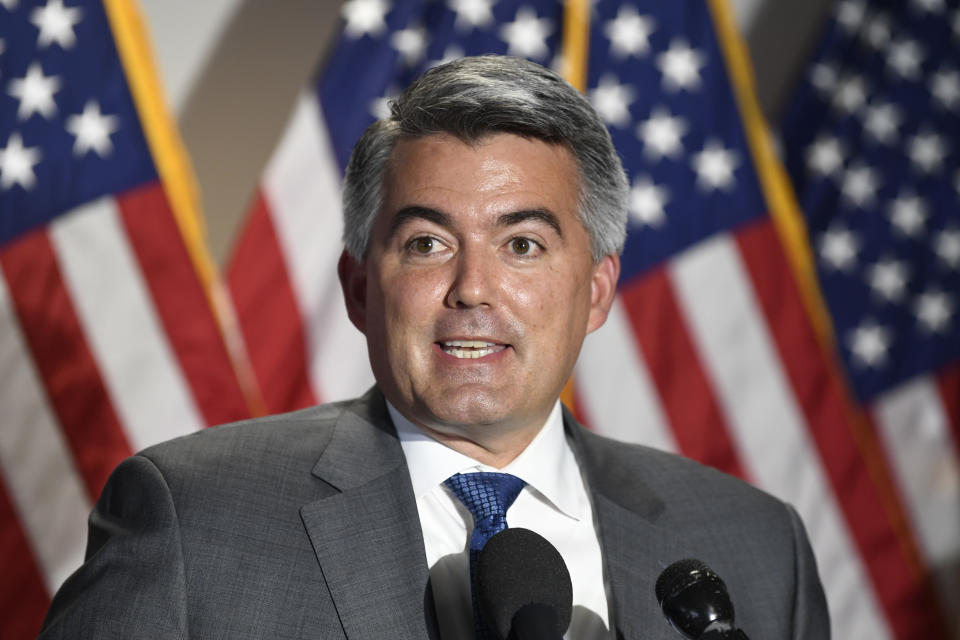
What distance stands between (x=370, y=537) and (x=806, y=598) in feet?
2.68

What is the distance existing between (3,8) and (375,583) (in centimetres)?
213

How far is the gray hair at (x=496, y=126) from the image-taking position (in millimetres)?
1613

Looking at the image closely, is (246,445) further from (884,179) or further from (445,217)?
(884,179)

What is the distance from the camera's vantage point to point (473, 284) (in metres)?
1.52

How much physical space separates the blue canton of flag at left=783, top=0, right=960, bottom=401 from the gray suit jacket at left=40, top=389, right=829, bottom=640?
74.7 inches

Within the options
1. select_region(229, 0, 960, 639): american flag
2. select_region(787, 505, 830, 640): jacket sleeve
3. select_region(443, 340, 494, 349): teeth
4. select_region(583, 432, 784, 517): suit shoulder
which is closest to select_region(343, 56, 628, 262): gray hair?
select_region(443, 340, 494, 349): teeth

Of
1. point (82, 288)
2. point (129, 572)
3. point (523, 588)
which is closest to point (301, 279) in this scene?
point (82, 288)

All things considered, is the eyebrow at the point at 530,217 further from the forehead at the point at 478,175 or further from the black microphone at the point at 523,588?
the black microphone at the point at 523,588

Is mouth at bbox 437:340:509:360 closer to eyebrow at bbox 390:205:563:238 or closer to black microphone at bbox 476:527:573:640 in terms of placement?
eyebrow at bbox 390:205:563:238

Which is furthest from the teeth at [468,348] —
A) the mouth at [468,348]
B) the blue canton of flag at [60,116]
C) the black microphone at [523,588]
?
the blue canton of flag at [60,116]

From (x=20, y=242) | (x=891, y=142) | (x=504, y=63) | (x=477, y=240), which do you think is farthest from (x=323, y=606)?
(x=891, y=142)

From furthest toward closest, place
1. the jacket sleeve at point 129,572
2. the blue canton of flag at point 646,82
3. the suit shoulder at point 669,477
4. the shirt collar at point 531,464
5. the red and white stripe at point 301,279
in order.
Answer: the blue canton of flag at point 646,82 < the red and white stripe at point 301,279 < the suit shoulder at point 669,477 < the shirt collar at point 531,464 < the jacket sleeve at point 129,572

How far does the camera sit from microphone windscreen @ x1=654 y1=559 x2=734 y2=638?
1.08 metres

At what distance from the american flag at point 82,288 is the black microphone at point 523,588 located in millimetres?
A: 1897
